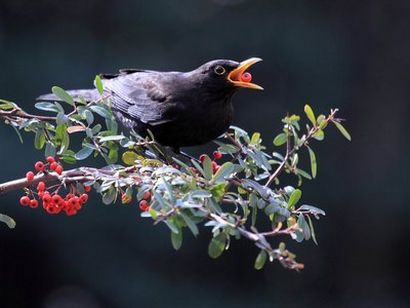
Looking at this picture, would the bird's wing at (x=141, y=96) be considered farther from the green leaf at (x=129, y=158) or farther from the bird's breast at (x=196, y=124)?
the green leaf at (x=129, y=158)

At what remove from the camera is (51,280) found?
A: 23.7 feet

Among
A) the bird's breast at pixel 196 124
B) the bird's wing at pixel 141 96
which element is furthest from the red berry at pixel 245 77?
→ the bird's wing at pixel 141 96

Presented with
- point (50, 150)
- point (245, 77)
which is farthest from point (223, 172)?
point (245, 77)

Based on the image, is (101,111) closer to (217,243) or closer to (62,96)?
(62,96)

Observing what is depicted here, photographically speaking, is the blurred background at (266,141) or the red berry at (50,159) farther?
the blurred background at (266,141)

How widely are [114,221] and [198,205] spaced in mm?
4534

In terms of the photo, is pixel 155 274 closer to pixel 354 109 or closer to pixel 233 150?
pixel 354 109

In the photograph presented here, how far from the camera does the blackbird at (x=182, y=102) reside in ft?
12.0

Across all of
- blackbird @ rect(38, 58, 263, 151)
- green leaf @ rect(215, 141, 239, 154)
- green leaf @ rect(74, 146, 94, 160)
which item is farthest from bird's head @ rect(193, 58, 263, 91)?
green leaf @ rect(74, 146, 94, 160)

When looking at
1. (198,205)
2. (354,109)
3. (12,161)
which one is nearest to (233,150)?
(198,205)

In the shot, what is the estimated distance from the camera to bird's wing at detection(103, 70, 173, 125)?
152 inches

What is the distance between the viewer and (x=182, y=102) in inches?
149

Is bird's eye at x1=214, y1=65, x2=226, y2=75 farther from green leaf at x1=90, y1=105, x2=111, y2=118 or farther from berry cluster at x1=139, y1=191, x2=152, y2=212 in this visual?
berry cluster at x1=139, y1=191, x2=152, y2=212

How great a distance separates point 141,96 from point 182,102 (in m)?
0.28
